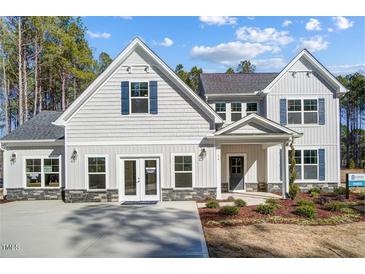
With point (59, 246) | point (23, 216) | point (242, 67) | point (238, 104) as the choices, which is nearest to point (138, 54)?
point (238, 104)

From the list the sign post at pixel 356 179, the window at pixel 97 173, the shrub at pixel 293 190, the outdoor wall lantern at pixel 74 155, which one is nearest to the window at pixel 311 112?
the sign post at pixel 356 179

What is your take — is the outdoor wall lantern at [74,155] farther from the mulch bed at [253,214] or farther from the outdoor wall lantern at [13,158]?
the mulch bed at [253,214]

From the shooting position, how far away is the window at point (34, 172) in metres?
16.0

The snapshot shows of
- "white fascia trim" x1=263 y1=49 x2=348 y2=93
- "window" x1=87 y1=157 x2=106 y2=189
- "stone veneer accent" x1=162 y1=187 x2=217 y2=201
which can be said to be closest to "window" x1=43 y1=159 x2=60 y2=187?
"window" x1=87 y1=157 x2=106 y2=189

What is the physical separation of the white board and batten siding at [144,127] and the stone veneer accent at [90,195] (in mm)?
350

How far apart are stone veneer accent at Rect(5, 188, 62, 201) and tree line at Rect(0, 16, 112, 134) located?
10627 mm

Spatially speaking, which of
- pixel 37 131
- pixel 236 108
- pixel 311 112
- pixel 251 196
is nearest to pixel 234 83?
pixel 236 108

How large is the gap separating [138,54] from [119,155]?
471 centimetres

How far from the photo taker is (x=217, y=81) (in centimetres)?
2061

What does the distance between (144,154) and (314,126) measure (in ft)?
30.8

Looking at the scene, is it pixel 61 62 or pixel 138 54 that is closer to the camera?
pixel 138 54

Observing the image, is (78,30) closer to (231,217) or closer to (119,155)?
(119,155)

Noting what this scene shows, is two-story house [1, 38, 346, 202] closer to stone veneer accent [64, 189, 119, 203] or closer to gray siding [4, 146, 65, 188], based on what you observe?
stone veneer accent [64, 189, 119, 203]

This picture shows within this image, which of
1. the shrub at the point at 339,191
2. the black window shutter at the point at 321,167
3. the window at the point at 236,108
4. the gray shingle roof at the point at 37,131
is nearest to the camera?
the shrub at the point at 339,191
